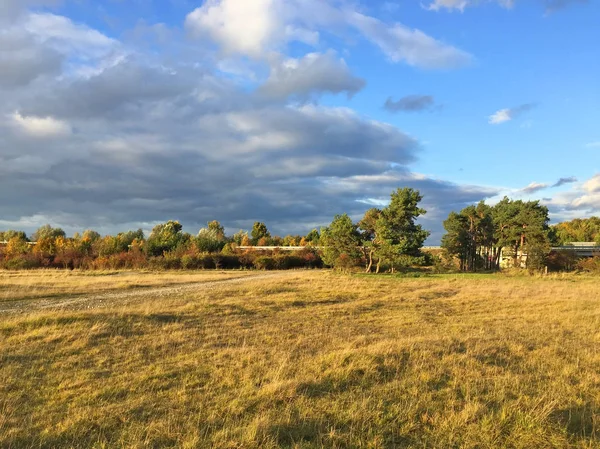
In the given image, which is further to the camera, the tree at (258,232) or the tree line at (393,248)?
the tree at (258,232)

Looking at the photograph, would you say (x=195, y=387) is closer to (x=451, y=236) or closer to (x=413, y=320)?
(x=413, y=320)

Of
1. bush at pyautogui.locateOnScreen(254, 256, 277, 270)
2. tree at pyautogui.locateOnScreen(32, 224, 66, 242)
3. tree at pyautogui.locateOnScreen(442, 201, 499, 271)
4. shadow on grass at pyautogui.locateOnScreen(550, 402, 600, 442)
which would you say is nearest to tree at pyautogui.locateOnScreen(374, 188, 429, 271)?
tree at pyautogui.locateOnScreen(442, 201, 499, 271)

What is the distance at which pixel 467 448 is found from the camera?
5004mm

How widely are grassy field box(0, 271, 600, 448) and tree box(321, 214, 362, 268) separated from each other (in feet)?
140

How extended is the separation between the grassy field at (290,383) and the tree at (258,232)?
130 m

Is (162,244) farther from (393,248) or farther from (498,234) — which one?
(498,234)

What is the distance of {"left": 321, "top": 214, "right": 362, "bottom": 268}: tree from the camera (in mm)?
57938

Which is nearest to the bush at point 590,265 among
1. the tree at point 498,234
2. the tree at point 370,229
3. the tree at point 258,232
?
the tree at point 498,234

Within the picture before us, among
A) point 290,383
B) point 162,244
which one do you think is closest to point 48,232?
point 162,244

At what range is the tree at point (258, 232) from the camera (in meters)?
145

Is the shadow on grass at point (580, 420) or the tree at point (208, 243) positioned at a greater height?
the tree at point (208, 243)

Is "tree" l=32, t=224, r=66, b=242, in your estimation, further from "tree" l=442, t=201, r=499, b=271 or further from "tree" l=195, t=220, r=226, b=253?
"tree" l=442, t=201, r=499, b=271

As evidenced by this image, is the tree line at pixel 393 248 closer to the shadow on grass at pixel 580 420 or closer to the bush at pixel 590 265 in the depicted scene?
the bush at pixel 590 265

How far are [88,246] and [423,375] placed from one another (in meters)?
90.7
